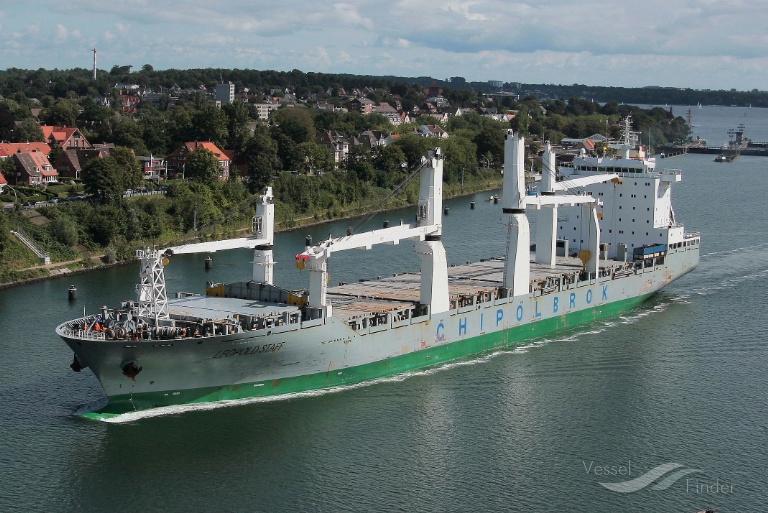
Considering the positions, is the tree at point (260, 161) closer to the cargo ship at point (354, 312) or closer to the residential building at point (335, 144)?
the residential building at point (335, 144)

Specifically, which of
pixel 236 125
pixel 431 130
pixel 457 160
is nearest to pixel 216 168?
pixel 236 125

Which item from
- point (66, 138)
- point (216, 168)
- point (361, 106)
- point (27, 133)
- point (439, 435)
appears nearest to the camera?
point (439, 435)

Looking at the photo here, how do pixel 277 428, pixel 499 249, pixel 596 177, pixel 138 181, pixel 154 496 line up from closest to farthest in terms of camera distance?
pixel 154 496, pixel 277 428, pixel 596 177, pixel 499 249, pixel 138 181

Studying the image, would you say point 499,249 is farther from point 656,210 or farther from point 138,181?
point 138,181

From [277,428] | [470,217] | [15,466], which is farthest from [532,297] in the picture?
[470,217]

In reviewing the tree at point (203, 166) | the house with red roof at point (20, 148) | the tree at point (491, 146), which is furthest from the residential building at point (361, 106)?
the tree at point (203, 166)

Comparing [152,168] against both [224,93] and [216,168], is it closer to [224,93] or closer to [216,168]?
[216,168]
